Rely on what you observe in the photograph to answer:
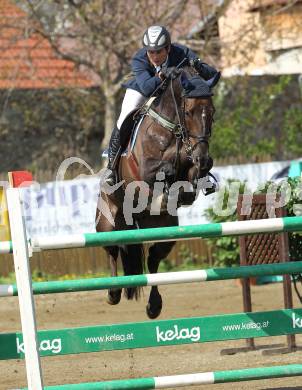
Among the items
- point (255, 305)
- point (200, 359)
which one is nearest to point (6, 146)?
point (255, 305)

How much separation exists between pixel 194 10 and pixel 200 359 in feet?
40.4

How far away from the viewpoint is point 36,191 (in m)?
15.8

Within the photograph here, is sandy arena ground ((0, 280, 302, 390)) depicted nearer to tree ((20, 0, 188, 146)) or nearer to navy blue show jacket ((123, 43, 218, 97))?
navy blue show jacket ((123, 43, 218, 97))

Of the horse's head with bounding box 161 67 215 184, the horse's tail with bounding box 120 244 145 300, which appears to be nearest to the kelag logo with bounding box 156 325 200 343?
the horse's head with bounding box 161 67 215 184

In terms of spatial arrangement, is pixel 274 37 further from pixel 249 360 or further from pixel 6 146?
pixel 249 360

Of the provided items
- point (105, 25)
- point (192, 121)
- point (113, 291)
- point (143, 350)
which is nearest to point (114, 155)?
point (192, 121)

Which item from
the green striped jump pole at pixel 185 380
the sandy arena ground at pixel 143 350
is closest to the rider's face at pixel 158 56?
the sandy arena ground at pixel 143 350

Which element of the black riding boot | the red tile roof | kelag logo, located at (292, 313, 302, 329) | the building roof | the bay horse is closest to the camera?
kelag logo, located at (292, 313, 302, 329)

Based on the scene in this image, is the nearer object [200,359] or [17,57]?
[200,359]

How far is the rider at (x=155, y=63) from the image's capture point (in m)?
7.82

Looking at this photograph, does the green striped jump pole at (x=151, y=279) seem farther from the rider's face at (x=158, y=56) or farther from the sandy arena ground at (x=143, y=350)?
the rider's face at (x=158, y=56)

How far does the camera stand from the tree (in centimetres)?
1742

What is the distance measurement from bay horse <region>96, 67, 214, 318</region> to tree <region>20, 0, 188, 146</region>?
9.39 m

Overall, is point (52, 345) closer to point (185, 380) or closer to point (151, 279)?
point (151, 279)
